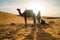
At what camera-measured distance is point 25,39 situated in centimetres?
726

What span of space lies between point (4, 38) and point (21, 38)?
86 centimetres

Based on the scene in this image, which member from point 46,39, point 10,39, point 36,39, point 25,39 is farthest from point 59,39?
point 10,39

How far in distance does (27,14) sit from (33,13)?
484 millimetres

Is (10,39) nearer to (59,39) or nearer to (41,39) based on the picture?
(41,39)

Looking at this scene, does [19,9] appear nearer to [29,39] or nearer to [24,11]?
[24,11]

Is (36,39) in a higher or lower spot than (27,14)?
lower

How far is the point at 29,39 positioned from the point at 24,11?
16.5ft

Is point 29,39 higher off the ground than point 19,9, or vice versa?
point 19,9

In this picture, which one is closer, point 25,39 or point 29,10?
point 25,39

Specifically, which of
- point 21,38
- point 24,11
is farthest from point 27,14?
point 21,38

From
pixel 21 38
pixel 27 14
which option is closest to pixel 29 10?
pixel 27 14

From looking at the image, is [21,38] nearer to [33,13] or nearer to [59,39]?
[59,39]

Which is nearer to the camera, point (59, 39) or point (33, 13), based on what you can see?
point (59, 39)

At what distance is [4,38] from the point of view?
7.54 meters
